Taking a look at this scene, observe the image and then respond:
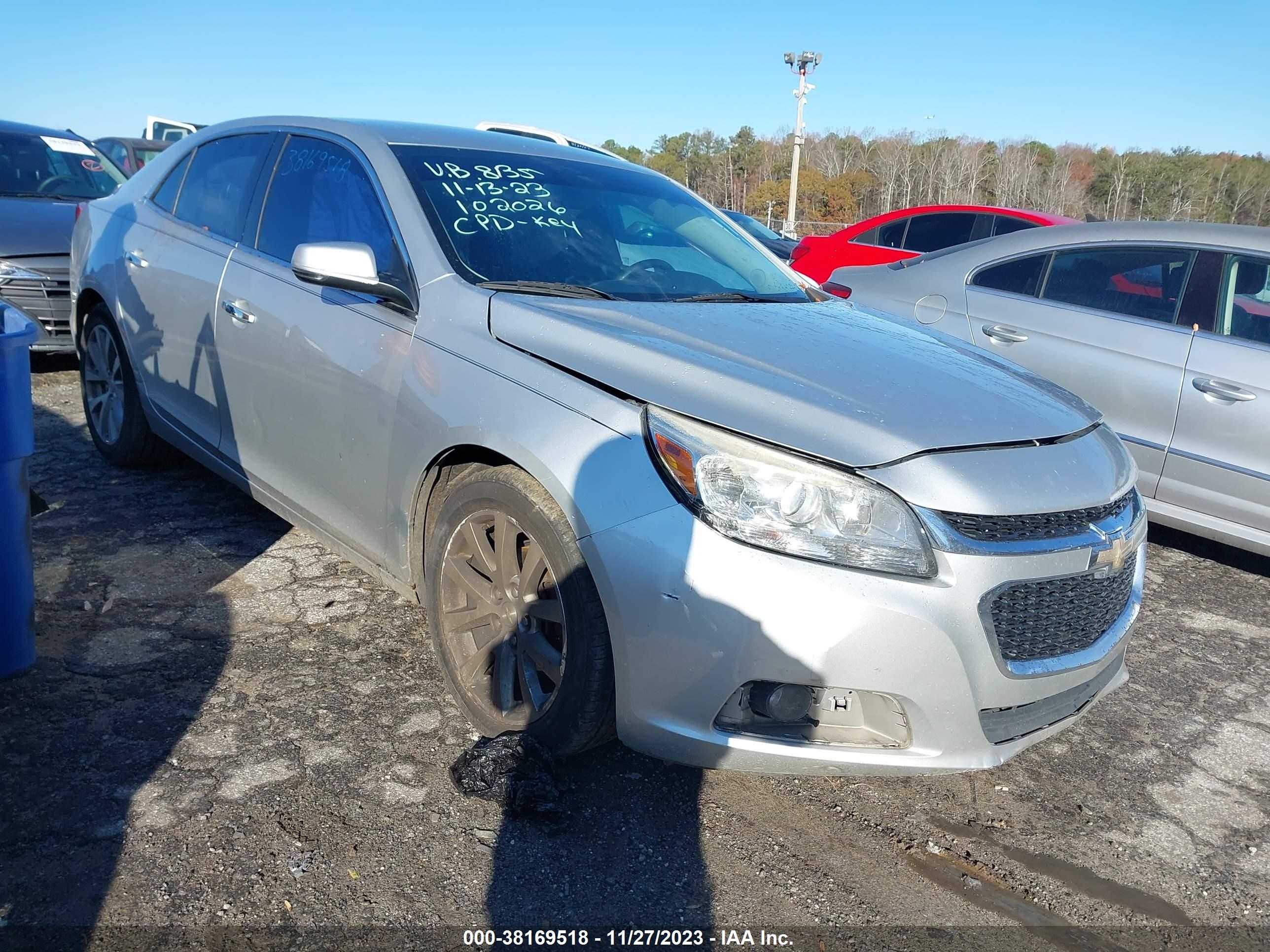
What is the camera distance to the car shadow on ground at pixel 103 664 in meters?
2.19

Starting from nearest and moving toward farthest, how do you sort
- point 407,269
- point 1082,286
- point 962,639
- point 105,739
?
1. point 962,639
2. point 105,739
3. point 407,269
4. point 1082,286

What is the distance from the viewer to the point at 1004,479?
87.6 inches

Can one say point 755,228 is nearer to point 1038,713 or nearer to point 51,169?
point 51,169

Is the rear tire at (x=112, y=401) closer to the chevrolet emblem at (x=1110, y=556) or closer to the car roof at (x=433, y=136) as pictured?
the car roof at (x=433, y=136)

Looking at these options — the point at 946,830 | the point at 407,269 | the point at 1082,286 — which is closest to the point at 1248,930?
the point at 946,830

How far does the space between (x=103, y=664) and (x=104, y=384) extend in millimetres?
2236

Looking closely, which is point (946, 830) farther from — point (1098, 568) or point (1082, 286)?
point (1082, 286)

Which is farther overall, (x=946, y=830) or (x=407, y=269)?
(x=407, y=269)

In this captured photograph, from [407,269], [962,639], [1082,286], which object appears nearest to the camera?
[962,639]

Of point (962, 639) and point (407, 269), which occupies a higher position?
point (407, 269)

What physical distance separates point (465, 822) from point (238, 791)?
59 centimetres

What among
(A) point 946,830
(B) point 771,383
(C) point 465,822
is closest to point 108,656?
(C) point 465,822

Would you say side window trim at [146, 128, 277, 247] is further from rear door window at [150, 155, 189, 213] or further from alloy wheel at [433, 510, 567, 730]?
alloy wheel at [433, 510, 567, 730]

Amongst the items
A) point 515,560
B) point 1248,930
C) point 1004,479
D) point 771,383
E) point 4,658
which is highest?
point 771,383
